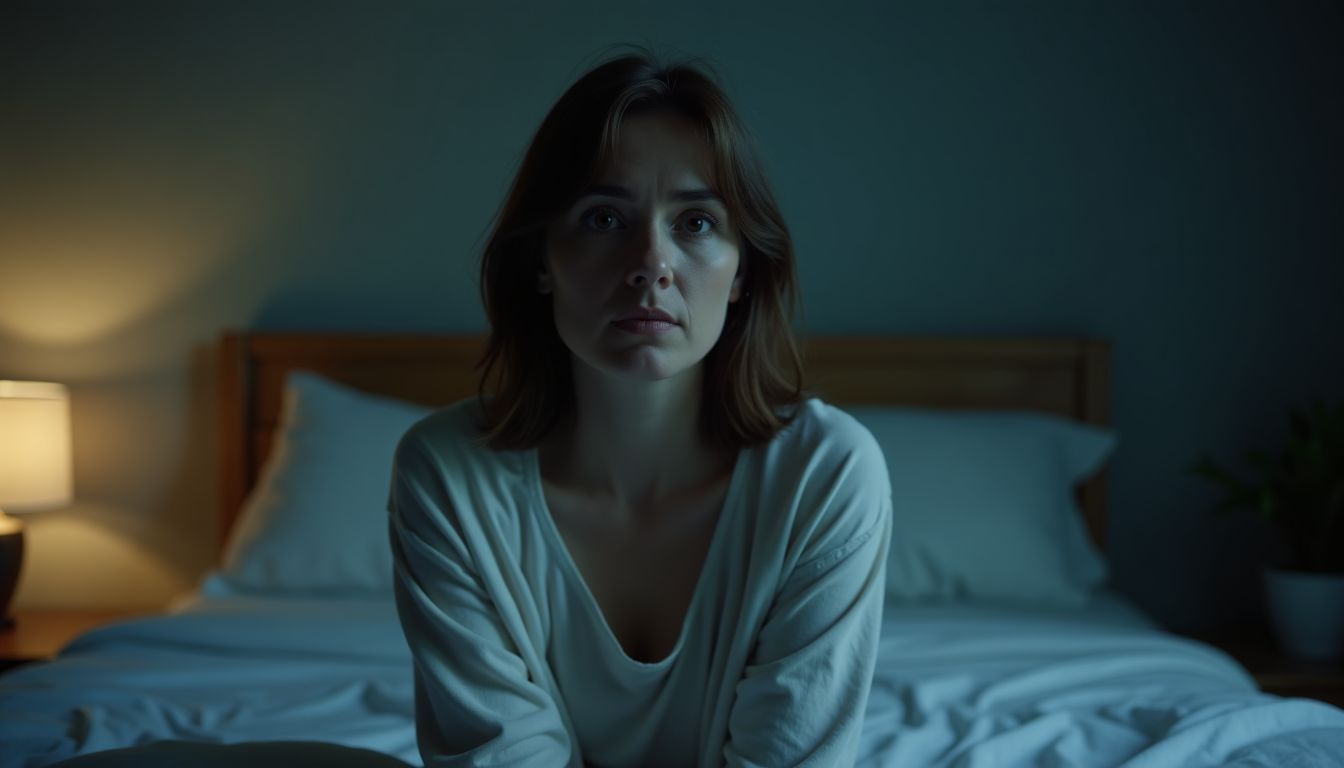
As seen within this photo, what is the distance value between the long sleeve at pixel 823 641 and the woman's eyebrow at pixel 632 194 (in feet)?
1.04

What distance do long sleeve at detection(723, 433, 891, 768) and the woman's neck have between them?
177 mm

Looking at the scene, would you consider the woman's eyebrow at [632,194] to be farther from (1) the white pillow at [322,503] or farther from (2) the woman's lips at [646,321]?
(1) the white pillow at [322,503]

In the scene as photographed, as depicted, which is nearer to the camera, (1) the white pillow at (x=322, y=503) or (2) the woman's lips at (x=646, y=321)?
(2) the woman's lips at (x=646, y=321)

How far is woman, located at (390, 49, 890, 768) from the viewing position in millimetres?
1086

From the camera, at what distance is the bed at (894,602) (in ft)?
4.67

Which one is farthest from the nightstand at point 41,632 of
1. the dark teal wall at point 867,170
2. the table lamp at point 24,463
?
the dark teal wall at point 867,170

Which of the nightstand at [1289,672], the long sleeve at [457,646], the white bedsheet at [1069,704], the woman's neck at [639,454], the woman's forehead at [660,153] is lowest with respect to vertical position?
the nightstand at [1289,672]

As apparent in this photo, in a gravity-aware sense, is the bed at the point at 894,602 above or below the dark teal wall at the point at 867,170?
below

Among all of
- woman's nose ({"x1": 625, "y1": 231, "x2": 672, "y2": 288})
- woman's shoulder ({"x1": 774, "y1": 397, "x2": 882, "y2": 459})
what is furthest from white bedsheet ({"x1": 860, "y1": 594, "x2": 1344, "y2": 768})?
woman's nose ({"x1": 625, "y1": 231, "x2": 672, "y2": 288})

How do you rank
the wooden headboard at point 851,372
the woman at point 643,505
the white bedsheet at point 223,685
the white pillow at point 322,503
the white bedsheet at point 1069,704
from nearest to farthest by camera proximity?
the woman at point 643,505 < the white bedsheet at point 1069,704 < the white bedsheet at point 223,685 < the white pillow at point 322,503 < the wooden headboard at point 851,372

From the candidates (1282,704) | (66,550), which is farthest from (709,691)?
(66,550)

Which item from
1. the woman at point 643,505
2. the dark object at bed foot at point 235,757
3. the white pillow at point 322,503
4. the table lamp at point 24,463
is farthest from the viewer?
the table lamp at point 24,463

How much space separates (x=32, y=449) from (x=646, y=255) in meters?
2.09

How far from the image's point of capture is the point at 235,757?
101 centimetres
